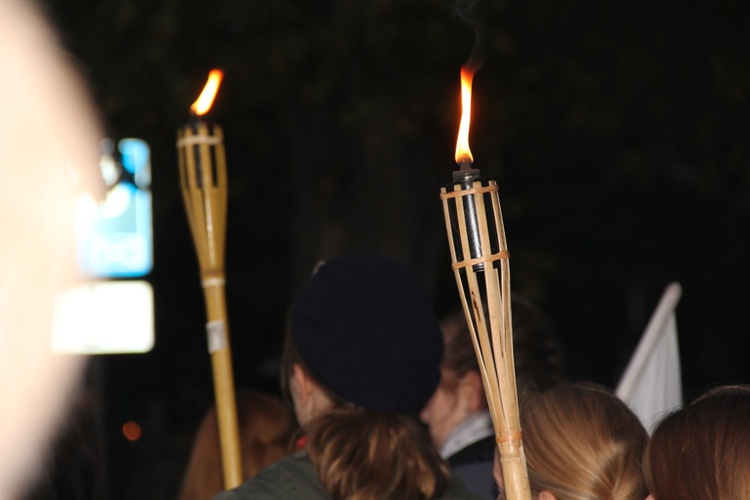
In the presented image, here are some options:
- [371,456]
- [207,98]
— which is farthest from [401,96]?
[371,456]

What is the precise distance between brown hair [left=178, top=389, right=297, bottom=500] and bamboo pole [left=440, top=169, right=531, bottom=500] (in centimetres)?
166

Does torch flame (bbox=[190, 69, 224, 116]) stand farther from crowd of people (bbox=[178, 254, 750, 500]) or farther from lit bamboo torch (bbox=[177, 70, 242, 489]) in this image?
crowd of people (bbox=[178, 254, 750, 500])

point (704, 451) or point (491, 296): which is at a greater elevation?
point (491, 296)

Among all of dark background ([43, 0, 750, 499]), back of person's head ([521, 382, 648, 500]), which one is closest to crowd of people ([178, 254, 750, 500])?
back of person's head ([521, 382, 648, 500])

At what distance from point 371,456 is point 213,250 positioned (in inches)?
29.0

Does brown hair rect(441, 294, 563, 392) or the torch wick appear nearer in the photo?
the torch wick

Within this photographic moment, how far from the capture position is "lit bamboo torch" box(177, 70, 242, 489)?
10.1 ft

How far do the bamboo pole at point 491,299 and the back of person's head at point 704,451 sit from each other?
268 millimetres

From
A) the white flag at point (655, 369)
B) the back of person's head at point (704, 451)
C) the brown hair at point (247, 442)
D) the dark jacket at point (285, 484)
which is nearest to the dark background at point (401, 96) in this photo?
the white flag at point (655, 369)

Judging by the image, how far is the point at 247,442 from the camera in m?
3.54

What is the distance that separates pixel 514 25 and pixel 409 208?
134 cm

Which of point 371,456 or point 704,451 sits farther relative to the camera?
point 371,456

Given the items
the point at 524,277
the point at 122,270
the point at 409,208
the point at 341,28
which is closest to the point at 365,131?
the point at 409,208

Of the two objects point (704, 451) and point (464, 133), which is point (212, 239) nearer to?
point (464, 133)
